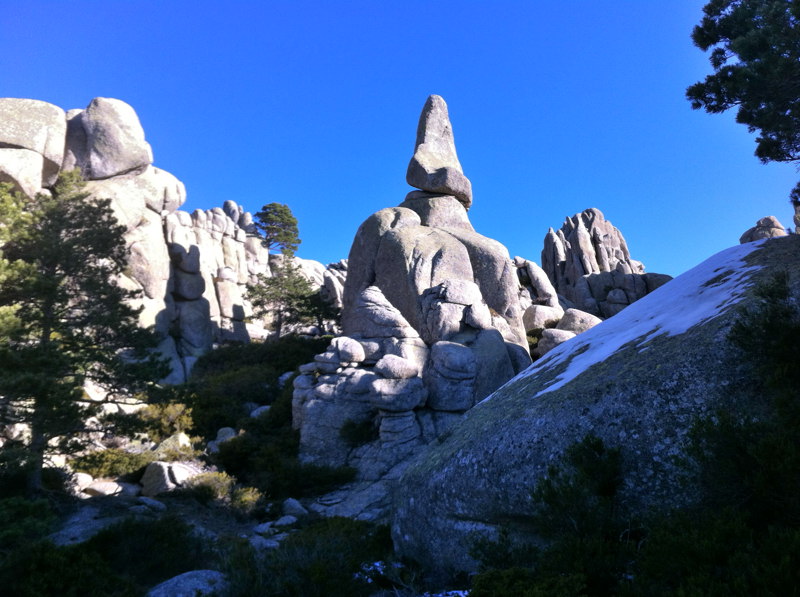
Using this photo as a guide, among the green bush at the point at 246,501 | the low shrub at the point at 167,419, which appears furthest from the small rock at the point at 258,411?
the green bush at the point at 246,501

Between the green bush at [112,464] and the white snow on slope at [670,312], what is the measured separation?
42.3ft

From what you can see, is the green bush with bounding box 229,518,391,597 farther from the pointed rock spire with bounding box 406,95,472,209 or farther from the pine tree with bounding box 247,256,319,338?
the pine tree with bounding box 247,256,319,338

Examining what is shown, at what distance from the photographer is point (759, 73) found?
8328 millimetres

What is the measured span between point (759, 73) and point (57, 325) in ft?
58.2

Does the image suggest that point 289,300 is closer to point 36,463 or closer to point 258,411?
point 258,411

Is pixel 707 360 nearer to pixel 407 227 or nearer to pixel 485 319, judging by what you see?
pixel 485 319

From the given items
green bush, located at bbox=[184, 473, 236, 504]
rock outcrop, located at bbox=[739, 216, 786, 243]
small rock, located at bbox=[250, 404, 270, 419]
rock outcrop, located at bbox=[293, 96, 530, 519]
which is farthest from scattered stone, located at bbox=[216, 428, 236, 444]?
rock outcrop, located at bbox=[739, 216, 786, 243]

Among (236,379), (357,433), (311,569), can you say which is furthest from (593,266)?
(311,569)

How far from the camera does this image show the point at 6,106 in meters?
27.1

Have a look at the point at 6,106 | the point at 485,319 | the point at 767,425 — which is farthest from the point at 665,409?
the point at 6,106

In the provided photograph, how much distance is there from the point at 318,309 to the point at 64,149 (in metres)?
18.3

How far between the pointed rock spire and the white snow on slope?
62.4 feet

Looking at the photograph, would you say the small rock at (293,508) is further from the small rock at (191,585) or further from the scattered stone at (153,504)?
the small rock at (191,585)

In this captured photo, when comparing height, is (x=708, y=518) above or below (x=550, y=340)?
below
